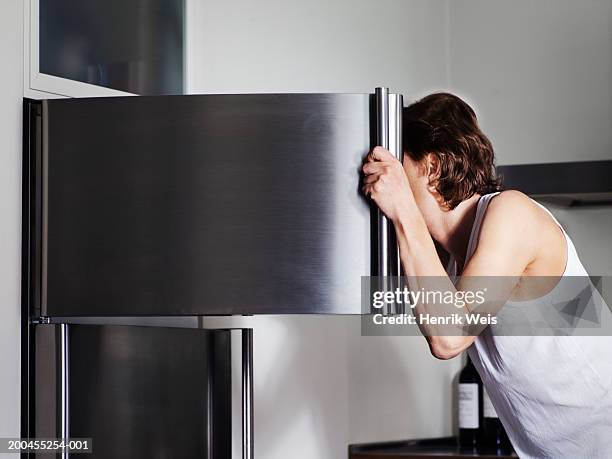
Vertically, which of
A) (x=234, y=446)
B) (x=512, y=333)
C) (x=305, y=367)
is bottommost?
(x=234, y=446)

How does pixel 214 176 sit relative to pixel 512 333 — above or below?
above

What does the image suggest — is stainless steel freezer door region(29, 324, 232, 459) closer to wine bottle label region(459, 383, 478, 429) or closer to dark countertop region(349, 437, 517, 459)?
dark countertop region(349, 437, 517, 459)

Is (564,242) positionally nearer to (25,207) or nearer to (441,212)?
(441,212)

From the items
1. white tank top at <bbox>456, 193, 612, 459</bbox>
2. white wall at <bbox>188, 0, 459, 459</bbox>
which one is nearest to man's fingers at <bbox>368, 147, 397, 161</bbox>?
white tank top at <bbox>456, 193, 612, 459</bbox>

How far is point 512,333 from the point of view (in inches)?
55.4

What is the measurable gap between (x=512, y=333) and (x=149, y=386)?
21.9 inches

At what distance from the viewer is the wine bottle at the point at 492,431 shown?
7.71 ft

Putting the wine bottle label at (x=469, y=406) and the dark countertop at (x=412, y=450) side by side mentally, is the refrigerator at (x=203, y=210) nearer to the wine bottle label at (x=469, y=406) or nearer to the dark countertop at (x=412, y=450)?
the dark countertop at (x=412, y=450)

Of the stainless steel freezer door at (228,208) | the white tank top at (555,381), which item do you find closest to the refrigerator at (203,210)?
the stainless steel freezer door at (228,208)

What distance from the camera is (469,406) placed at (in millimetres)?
2383

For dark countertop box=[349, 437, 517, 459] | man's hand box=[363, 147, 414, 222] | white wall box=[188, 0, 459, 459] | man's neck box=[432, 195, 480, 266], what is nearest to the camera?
man's hand box=[363, 147, 414, 222]

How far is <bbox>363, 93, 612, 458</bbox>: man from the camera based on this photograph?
1.33 m

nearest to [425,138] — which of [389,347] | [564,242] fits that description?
[564,242]

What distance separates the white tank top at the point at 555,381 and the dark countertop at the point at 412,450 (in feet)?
2.26
